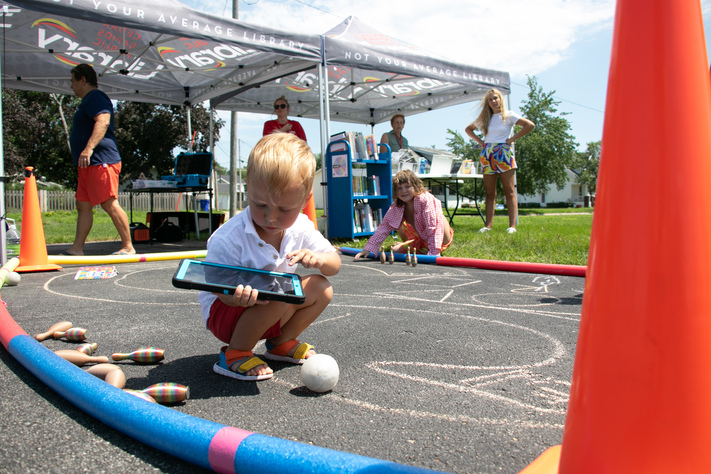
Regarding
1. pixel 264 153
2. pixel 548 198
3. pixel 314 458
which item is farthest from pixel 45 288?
pixel 548 198

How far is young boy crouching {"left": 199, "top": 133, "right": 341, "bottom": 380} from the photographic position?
1772 millimetres

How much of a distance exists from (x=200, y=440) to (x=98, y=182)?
17.7 feet

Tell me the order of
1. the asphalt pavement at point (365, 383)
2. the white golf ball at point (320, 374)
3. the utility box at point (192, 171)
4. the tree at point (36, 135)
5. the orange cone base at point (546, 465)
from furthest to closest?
the tree at point (36, 135), the utility box at point (192, 171), the white golf ball at point (320, 374), the asphalt pavement at point (365, 383), the orange cone base at point (546, 465)

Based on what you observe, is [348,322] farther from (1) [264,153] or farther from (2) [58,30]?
(2) [58,30]

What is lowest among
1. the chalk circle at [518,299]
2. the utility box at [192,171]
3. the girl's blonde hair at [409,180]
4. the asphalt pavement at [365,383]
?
the asphalt pavement at [365,383]

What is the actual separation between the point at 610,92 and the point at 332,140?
749cm

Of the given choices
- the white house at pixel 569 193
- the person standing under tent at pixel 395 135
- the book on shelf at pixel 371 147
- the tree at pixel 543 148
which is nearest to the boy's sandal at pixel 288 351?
the book on shelf at pixel 371 147

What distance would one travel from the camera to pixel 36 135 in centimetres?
2730

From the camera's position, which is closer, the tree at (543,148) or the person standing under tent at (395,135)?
the person standing under tent at (395,135)

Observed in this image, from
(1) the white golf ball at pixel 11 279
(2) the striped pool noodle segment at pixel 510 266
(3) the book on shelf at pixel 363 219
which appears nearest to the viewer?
(1) the white golf ball at pixel 11 279

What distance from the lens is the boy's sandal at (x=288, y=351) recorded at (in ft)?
6.95

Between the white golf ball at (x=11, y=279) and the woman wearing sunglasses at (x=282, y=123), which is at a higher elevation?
the woman wearing sunglasses at (x=282, y=123)

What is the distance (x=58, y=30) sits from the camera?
7395 millimetres

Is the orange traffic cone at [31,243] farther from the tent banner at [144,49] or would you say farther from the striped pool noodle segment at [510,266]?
the striped pool noodle segment at [510,266]
